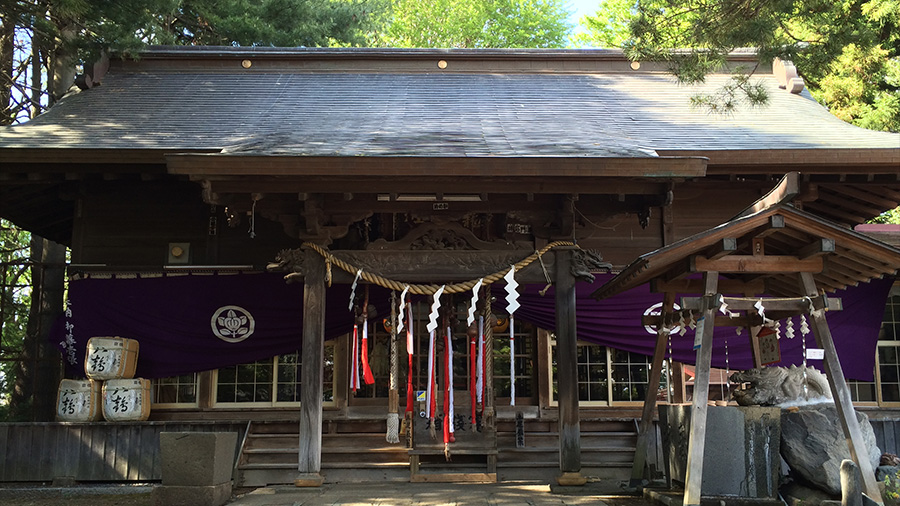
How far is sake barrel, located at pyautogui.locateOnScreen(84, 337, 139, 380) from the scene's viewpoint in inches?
331

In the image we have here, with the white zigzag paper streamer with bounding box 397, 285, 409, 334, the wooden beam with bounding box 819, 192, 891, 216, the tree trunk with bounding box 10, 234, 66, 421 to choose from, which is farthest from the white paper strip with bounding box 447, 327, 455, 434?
the tree trunk with bounding box 10, 234, 66, 421

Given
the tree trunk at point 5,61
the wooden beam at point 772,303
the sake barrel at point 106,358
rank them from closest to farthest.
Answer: the wooden beam at point 772,303, the sake barrel at point 106,358, the tree trunk at point 5,61

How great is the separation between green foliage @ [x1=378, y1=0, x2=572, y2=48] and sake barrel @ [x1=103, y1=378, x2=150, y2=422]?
17.8 m

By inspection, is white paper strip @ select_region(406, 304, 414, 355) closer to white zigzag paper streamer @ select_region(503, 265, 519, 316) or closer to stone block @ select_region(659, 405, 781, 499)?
white zigzag paper streamer @ select_region(503, 265, 519, 316)

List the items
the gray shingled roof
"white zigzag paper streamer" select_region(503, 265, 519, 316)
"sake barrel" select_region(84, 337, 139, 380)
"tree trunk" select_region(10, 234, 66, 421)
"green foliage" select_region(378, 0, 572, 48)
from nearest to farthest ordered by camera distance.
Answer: "white zigzag paper streamer" select_region(503, 265, 519, 316) < the gray shingled roof < "sake barrel" select_region(84, 337, 139, 380) < "tree trunk" select_region(10, 234, 66, 421) < "green foliage" select_region(378, 0, 572, 48)

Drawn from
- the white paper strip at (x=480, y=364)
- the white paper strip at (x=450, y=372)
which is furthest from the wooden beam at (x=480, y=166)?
the white paper strip at (x=450, y=372)

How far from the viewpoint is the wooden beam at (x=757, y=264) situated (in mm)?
5945

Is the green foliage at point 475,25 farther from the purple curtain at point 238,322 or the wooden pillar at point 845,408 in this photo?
the wooden pillar at point 845,408

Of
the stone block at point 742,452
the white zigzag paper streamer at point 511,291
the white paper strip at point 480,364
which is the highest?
the white zigzag paper streamer at point 511,291

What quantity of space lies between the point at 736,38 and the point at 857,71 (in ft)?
27.2

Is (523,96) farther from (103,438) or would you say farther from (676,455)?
(103,438)

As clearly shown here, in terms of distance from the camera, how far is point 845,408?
5.63m

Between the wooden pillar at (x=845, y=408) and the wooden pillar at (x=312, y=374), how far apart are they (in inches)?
180

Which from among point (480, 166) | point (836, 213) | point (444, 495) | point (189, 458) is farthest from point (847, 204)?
point (189, 458)
